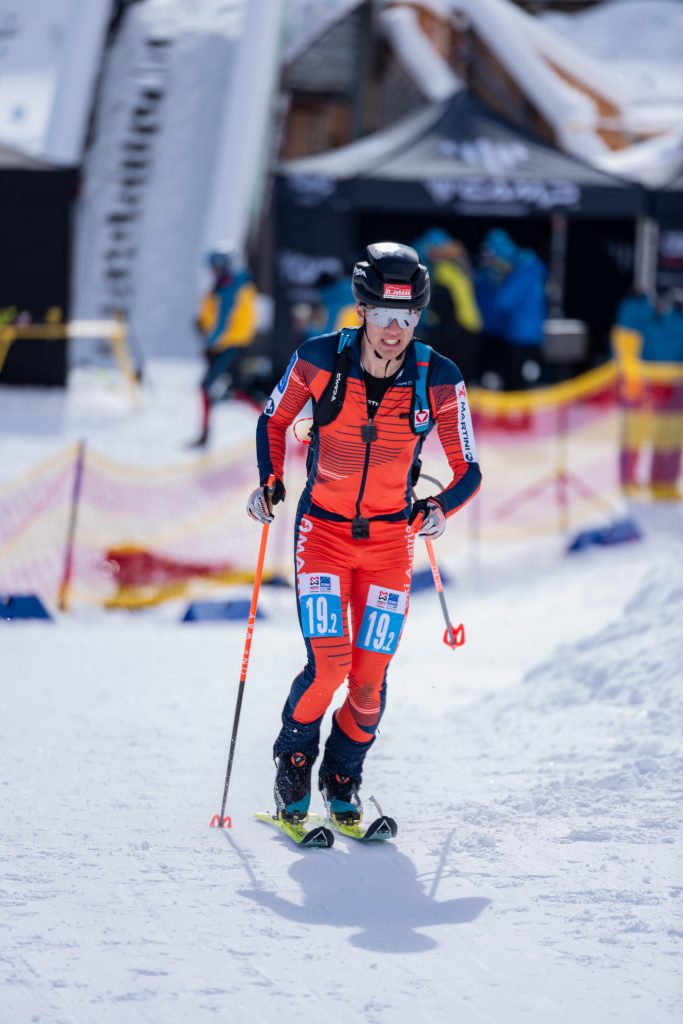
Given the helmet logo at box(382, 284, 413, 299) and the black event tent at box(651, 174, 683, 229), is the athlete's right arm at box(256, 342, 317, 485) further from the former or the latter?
the black event tent at box(651, 174, 683, 229)

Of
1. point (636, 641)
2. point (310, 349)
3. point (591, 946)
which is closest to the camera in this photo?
point (591, 946)

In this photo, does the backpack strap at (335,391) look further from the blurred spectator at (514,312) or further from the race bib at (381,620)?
the blurred spectator at (514,312)

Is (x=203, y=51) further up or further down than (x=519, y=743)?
further up

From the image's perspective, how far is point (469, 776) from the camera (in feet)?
21.2

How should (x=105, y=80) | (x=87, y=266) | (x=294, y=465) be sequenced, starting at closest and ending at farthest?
(x=294, y=465), (x=87, y=266), (x=105, y=80)

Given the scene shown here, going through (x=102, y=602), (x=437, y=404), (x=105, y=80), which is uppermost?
(x=105, y=80)

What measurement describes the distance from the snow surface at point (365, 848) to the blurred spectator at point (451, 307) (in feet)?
22.5

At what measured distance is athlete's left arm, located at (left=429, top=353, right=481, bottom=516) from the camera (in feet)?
18.0

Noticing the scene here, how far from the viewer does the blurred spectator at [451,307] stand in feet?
52.1

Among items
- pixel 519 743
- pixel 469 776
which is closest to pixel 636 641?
pixel 519 743

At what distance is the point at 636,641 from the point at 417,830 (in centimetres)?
249

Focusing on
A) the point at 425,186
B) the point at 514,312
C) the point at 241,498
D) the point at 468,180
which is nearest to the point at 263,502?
the point at 241,498

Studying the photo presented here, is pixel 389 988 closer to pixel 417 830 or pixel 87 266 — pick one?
pixel 417 830

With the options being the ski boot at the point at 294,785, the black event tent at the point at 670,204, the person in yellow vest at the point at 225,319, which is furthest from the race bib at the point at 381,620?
the black event tent at the point at 670,204
